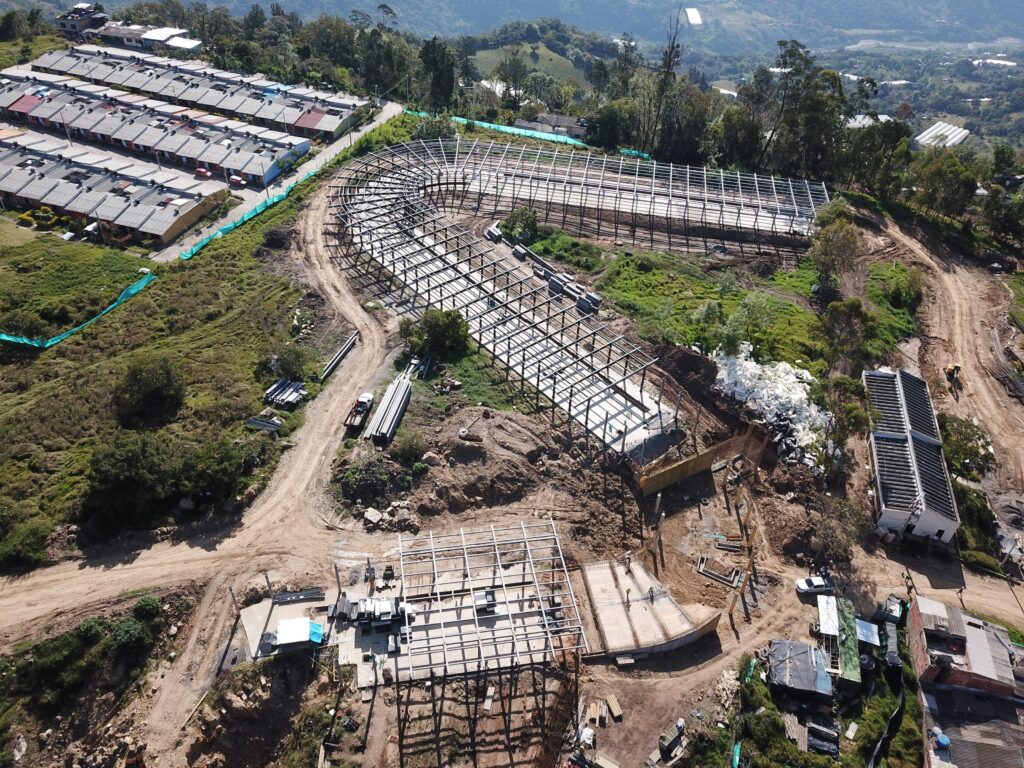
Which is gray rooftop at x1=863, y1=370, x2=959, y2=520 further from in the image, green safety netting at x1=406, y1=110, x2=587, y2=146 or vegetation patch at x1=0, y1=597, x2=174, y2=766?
green safety netting at x1=406, y1=110, x2=587, y2=146

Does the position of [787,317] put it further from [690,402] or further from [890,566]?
[890,566]

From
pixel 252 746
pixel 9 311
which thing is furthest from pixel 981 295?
pixel 9 311

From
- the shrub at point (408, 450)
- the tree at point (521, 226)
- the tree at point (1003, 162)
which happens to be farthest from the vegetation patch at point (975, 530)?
the tree at point (1003, 162)

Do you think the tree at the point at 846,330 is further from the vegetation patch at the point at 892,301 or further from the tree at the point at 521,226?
the tree at the point at 521,226

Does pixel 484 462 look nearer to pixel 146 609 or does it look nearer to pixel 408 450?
pixel 408 450

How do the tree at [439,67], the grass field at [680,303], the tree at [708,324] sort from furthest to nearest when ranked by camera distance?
the tree at [439,67]
the grass field at [680,303]
the tree at [708,324]

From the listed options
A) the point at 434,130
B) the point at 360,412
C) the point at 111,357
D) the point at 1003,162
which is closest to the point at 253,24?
the point at 434,130
